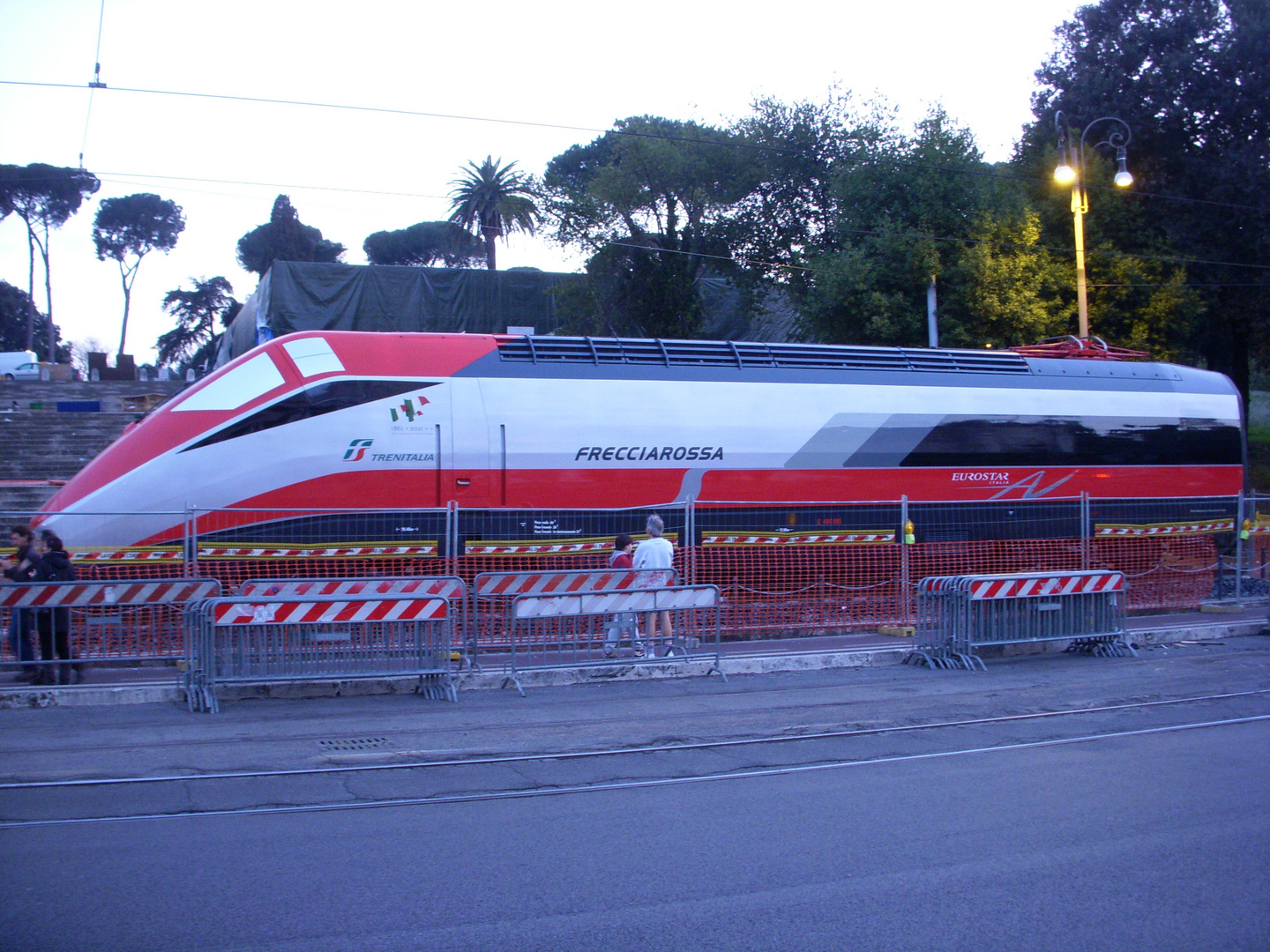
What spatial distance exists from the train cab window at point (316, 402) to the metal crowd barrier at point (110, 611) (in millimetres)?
2386

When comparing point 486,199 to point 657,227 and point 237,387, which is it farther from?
point 237,387

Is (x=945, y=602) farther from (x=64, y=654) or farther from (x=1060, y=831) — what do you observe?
(x=64, y=654)

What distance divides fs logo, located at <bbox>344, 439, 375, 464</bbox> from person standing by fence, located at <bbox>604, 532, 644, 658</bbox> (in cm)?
341

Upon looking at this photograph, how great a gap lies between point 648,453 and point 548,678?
14.4 ft

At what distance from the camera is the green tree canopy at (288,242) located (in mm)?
75812

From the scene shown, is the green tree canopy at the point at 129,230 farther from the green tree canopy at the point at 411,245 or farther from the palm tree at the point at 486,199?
the palm tree at the point at 486,199

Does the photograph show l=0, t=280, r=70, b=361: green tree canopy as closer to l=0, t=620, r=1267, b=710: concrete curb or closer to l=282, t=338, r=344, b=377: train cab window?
l=282, t=338, r=344, b=377: train cab window

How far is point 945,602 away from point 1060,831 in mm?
5967

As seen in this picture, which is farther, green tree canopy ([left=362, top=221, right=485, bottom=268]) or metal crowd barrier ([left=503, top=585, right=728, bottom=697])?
green tree canopy ([left=362, top=221, right=485, bottom=268])

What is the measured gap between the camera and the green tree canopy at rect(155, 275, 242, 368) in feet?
272

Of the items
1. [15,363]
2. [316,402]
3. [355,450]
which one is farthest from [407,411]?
[15,363]

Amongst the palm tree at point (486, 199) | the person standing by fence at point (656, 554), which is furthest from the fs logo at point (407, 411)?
the palm tree at point (486, 199)

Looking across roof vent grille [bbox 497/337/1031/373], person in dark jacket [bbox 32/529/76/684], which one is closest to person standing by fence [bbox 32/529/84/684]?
person in dark jacket [bbox 32/529/76/684]

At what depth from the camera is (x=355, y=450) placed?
1239 cm
